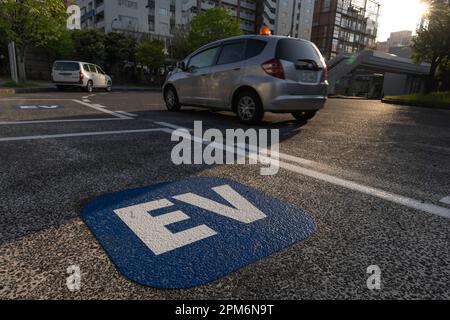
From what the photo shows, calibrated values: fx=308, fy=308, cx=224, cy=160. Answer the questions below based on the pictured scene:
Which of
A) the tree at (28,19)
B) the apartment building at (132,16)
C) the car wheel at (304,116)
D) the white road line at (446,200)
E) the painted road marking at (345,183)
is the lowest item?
the painted road marking at (345,183)

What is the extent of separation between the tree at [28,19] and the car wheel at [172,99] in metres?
11.7

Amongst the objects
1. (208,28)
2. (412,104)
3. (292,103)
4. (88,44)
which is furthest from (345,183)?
(208,28)

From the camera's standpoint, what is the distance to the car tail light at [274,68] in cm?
538

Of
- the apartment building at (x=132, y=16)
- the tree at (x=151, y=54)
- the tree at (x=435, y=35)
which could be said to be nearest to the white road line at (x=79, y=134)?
the tree at (x=435, y=35)

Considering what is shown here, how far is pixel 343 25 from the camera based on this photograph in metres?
77.9

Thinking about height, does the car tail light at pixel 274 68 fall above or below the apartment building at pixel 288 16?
below

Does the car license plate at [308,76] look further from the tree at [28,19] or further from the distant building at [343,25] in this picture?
the distant building at [343,25]

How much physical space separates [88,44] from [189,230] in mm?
35590

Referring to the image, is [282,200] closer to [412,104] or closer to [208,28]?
[412,104]

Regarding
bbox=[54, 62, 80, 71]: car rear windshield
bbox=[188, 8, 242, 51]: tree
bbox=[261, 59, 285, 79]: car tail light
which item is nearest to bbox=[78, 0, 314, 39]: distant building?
bbox=[188, 8, 242, 51]: tree

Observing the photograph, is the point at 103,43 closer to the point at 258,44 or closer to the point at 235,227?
the point at 258,44

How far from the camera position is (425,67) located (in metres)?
40.9

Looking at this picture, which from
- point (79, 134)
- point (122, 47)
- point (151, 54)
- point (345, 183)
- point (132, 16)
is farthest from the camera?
point (132, 16)
